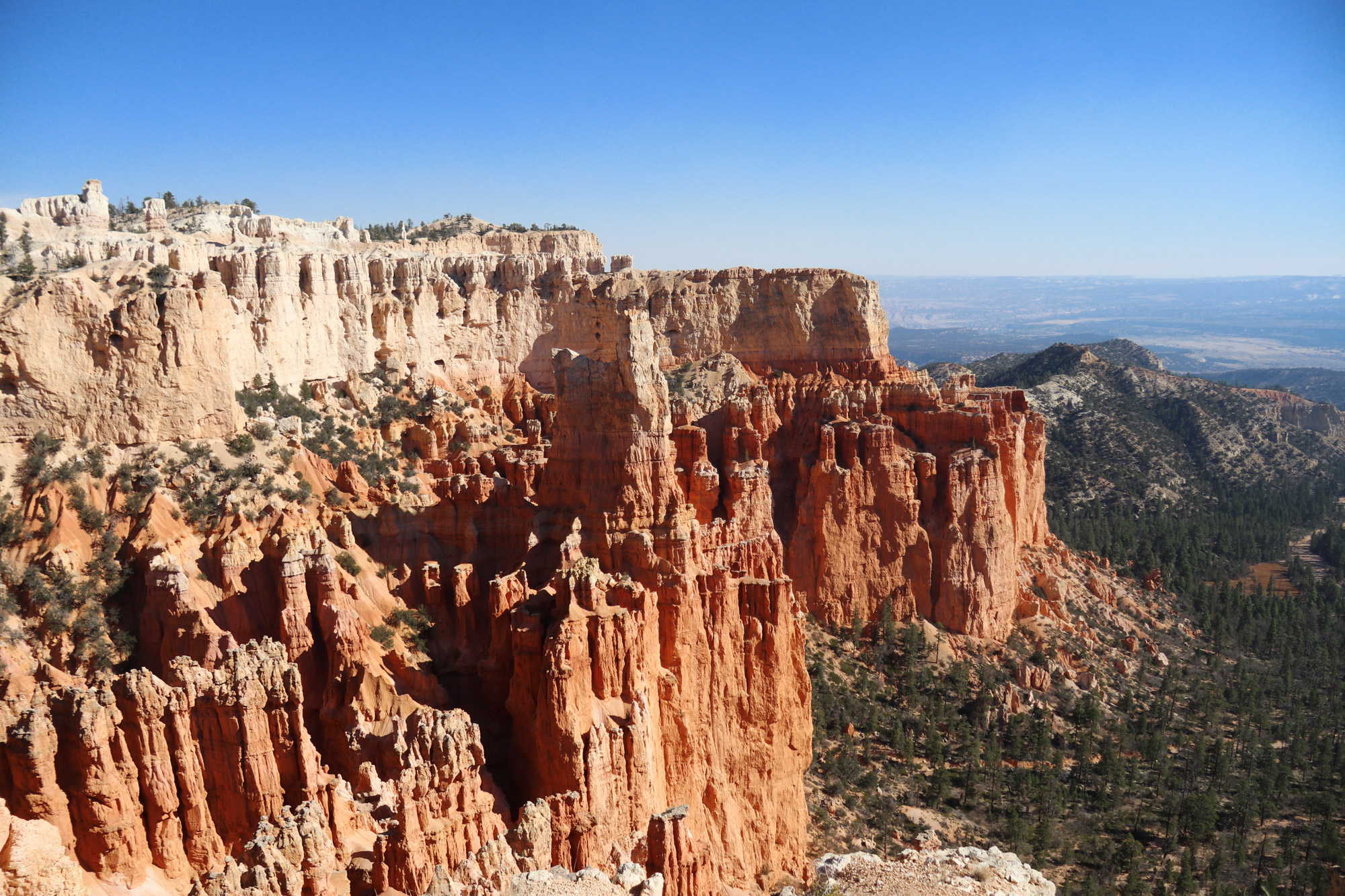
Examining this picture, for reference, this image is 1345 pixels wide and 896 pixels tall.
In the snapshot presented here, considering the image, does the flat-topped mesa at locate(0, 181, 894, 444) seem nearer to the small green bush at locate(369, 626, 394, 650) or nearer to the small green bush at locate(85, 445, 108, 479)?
the small green bush at locate(85, 445, 108, 479)

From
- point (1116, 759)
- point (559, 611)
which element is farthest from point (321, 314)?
point (1116, 759)

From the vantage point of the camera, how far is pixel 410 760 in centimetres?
2389

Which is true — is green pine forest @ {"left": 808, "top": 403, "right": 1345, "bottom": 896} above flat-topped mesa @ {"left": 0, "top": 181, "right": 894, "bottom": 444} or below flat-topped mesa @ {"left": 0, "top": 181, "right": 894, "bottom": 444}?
below

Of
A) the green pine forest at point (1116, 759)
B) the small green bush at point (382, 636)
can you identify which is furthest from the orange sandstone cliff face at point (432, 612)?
the green pine forest at point (1116, 759)

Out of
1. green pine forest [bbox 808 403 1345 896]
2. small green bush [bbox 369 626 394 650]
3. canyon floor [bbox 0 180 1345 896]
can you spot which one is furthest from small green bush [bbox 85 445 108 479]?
green pine forest [bbox 808 403 1345 896]

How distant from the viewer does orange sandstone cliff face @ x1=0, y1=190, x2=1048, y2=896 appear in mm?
21422

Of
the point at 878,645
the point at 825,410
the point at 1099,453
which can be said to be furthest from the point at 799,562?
the point at 1099,453

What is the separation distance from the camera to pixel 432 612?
31.8 m

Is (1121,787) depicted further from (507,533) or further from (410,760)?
(410,760)

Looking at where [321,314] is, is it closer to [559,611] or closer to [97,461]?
[97,461]

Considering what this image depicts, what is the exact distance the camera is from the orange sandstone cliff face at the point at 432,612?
2142 cm

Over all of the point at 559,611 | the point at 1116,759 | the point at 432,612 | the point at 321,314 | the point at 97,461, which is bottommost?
the point at 1116,759

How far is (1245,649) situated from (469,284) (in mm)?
56900

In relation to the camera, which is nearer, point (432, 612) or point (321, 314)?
point (432, 612)
